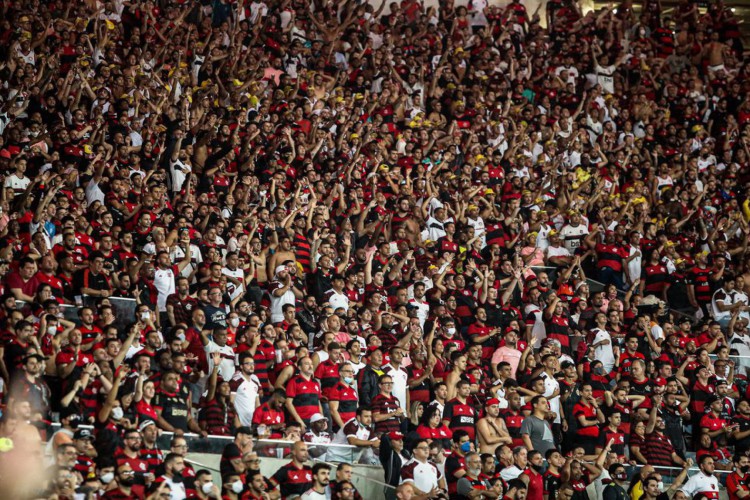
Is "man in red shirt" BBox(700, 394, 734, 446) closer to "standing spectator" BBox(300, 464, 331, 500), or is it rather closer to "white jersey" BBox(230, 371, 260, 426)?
"standing spectator" BBox(300, 464, 331, 500)

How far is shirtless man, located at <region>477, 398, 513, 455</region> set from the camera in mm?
13502

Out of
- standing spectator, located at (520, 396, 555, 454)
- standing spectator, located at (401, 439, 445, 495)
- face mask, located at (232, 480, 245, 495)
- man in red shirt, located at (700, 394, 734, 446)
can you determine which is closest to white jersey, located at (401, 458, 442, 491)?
standing spectator, located at (401, 439, 445, 495)

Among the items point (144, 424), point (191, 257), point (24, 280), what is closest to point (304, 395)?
point (144, 424)

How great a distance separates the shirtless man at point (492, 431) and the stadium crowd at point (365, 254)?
0.09ft

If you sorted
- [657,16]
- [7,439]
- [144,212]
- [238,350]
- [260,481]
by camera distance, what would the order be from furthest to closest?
[657,16], [144,212], [238,350], [260,481], [7,439]

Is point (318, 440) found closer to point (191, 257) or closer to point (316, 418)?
point (316, 418)

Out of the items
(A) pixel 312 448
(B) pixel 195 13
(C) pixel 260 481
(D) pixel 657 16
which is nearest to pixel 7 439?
(C) pixel 260 481

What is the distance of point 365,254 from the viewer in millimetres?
16281

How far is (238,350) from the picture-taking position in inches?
529

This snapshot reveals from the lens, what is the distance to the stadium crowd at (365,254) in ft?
40.0

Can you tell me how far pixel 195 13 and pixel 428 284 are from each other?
7282 mm

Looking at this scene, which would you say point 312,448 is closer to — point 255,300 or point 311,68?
point 255,300

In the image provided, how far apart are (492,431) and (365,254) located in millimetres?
3683

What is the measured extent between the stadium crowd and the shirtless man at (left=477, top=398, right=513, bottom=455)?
0.03m
